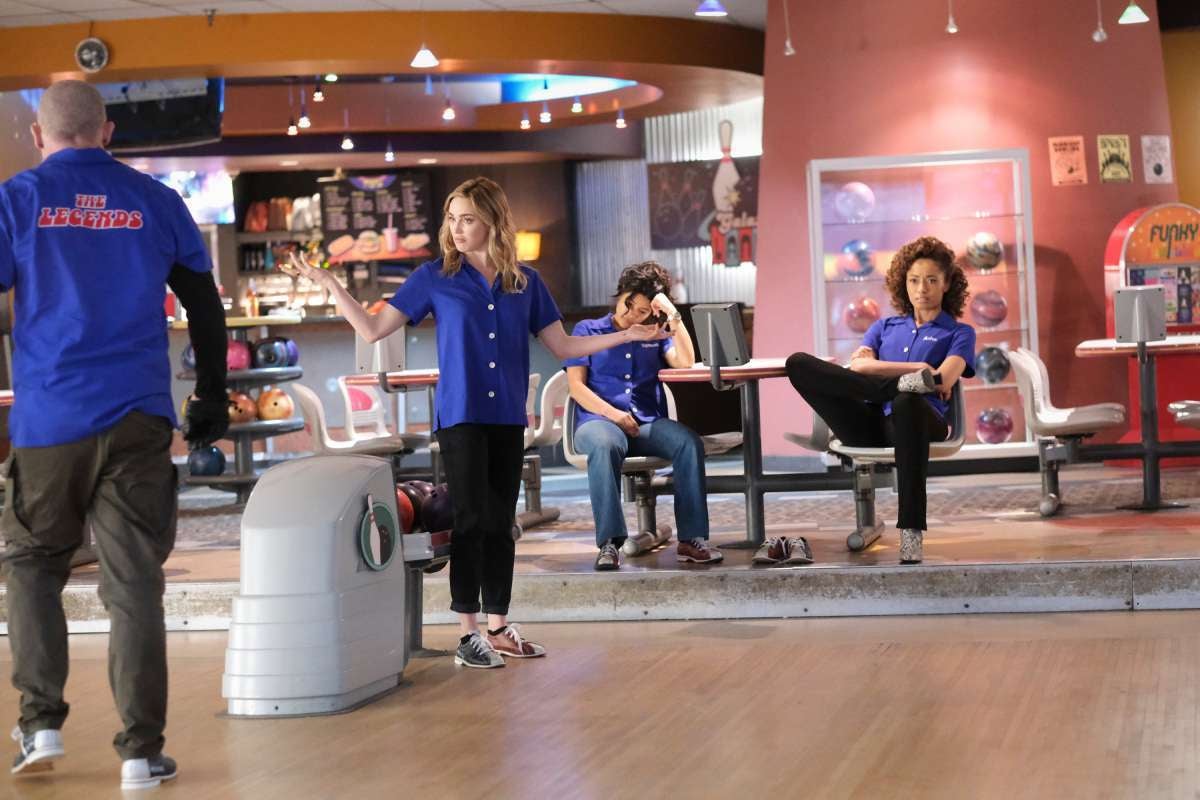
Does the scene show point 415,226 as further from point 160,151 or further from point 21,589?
point 21,589

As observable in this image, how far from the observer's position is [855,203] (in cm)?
984

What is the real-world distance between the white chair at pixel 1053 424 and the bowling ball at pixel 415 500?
3.17 metres

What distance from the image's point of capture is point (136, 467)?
12.5 feet

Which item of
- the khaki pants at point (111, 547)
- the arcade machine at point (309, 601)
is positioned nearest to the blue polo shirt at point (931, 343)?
the arcade machine at point (309, 601)

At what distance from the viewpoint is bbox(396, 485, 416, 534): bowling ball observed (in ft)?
17.0

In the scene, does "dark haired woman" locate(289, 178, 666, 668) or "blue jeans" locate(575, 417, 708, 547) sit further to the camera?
"blue jeans" locate(575, 417, 708, 547)

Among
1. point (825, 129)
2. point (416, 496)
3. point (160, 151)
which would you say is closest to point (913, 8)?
point (825, 129)

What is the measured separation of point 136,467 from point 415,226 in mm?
13703

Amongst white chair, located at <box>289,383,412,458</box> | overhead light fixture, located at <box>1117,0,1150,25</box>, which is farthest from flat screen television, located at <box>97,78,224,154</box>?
overhead light fixture, located at <box>1117,0,1150,25</box>

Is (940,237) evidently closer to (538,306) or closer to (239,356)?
(239,356)

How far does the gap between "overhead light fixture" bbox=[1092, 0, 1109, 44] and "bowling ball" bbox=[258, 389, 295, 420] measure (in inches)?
213

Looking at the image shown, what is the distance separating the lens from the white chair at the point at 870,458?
607 cm

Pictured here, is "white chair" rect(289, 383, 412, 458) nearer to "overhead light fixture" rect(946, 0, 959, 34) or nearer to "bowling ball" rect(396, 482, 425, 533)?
"bowling ball" rect(396, 482, 425, 533)

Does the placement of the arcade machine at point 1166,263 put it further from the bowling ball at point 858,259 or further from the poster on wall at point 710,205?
the poster on wall at point 710,205
